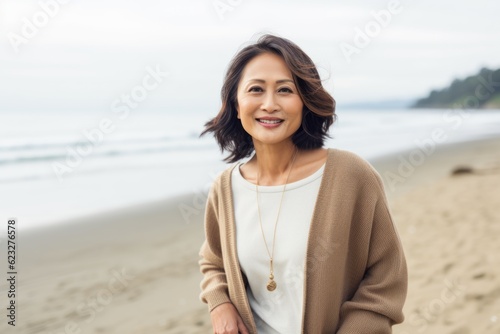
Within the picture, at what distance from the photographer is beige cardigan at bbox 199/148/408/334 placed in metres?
1.79

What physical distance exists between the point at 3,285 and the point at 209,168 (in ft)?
21.3

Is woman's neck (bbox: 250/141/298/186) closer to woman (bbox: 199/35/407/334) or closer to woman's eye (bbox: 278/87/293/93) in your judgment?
woman (bbox: 199/35/407/334)

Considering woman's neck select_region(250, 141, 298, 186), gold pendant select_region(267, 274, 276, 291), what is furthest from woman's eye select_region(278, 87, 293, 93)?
gold pendant select_region(267, 274, 276, 291)

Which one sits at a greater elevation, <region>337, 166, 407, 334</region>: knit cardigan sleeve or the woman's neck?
the woman's neck

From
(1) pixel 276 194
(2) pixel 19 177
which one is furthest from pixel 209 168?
(1) pixel 276 194

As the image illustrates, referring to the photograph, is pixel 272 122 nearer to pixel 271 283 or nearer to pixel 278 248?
pixel 278 248

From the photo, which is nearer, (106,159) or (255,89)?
(255,89)

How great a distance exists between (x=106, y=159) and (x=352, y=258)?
11475 mm

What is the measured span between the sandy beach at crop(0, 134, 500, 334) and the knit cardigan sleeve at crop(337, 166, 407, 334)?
1767 millimetres

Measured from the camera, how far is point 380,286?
1.82m

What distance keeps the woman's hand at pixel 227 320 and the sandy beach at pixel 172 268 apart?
1970 mm

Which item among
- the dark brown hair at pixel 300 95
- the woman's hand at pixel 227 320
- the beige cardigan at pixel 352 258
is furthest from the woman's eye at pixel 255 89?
the woman's hand at pixel 227 320

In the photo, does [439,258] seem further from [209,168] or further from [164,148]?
[164,148]

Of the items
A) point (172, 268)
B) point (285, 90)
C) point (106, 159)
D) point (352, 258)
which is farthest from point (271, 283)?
point (106, 159)
